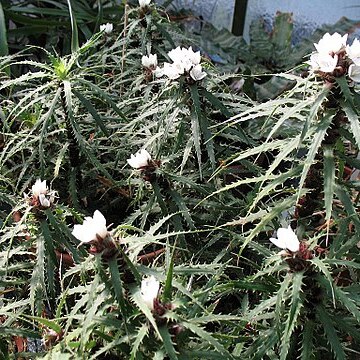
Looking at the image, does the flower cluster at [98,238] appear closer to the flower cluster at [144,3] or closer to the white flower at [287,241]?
the white flower at [287,241]

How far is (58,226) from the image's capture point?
Result: 2.66ft

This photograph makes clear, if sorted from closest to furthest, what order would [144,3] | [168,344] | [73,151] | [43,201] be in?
1. [168,344]
2. [43,201]
3. [73,151]
4. [144,3]

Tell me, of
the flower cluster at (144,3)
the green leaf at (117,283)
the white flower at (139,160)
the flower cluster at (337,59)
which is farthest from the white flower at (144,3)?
the green leaf at (117,283)

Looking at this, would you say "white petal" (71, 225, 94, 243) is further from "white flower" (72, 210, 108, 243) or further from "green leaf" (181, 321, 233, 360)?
"green leaf" (181, 321, 233, 360)

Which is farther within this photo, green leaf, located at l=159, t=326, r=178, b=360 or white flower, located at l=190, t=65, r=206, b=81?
white flower, located at l=190, t=65, r=206, b=81

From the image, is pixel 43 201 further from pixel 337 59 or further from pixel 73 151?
pixel 337 59

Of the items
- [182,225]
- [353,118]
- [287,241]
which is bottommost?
[182,225]

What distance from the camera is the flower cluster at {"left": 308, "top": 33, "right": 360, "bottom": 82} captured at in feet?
2.16

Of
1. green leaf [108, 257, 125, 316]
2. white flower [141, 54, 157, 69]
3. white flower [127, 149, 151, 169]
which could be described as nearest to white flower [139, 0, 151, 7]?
white flower [141, 54, 157, 69]

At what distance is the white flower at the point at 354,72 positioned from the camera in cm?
66

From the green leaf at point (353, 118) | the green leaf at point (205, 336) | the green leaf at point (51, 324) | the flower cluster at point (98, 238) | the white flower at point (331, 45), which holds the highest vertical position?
the white flower at point (331, 45)

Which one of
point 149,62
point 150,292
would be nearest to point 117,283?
point 150,292

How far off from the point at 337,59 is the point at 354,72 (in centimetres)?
2

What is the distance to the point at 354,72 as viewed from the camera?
0.66 meters
